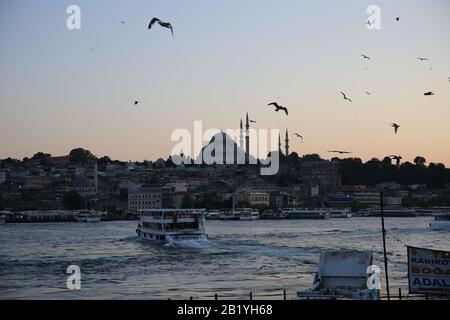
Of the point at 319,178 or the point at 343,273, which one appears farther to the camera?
the point at 319,178

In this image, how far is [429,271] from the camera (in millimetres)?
7949

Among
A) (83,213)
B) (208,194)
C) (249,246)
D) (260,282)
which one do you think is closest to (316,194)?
(208,194)

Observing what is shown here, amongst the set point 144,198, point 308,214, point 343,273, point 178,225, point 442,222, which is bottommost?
point 442,222

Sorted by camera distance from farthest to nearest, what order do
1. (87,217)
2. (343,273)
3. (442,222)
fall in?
(87,217) < (442,222) < (343,273)

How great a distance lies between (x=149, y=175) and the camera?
87625 mm

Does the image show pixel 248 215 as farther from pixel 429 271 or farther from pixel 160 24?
pixel 429 271

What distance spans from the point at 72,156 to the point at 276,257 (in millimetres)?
84069

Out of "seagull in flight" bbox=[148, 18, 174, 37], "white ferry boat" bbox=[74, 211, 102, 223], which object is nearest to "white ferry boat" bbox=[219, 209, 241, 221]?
"white ferry boat" bbox=[74, 211, 102, 223]

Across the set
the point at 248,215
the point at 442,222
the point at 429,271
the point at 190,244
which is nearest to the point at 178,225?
the point at 190,244

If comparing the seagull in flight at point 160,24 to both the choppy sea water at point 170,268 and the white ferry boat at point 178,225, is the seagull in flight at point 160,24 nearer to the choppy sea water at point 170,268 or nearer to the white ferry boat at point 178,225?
the choppy sea water at point 170,268

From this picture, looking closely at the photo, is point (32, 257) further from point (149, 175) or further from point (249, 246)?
point (149, 175)

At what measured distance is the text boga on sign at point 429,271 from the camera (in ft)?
25.8

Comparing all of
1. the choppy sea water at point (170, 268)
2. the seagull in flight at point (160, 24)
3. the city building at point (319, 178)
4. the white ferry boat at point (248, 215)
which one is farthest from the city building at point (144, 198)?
the seagull in flight at point (160, 24)

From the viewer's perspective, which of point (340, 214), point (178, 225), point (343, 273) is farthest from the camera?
point (340, 214)
